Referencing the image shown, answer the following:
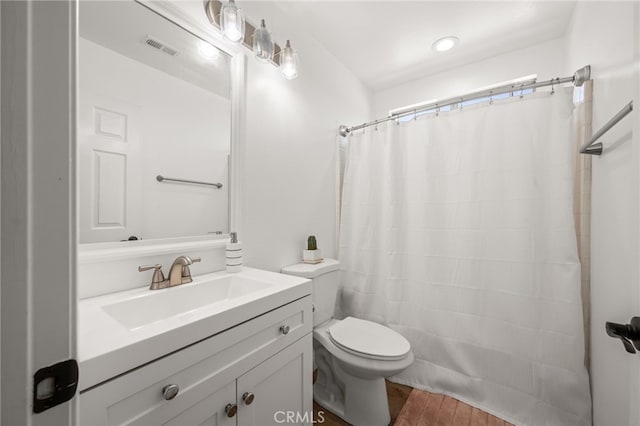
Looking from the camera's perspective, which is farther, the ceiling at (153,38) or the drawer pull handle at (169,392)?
the ceiling at (153,38)

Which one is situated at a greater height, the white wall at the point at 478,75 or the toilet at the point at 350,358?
the white wall at the point at 478,75

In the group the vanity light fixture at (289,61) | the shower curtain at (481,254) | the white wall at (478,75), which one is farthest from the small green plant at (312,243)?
the white wall at (478,75)

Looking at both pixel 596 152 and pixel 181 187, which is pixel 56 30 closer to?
pixel 181 187

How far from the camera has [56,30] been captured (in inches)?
12.8

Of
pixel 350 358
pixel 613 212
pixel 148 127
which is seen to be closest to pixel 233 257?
pixel 148 127

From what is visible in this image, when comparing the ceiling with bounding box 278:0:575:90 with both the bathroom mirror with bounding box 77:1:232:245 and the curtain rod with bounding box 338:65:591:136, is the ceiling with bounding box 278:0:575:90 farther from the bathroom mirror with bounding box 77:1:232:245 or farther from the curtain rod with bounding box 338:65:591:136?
the bathroom mirror with bounding box 77:1:232:245

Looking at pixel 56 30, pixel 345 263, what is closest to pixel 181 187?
pixel 56 30

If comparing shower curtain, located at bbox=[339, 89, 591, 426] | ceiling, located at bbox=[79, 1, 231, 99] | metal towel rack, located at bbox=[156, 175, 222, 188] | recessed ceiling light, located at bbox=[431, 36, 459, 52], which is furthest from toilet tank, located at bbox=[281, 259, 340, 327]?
recessed ceiling light, located at bbox=[431, 36, 459, 52]

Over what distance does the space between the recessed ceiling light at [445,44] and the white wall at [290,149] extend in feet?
2.23

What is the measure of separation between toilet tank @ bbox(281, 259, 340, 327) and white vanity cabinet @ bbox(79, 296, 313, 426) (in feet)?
1.31

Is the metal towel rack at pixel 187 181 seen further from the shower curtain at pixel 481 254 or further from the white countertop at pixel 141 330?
the shower curtain at pixel 481 254

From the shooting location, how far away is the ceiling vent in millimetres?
1072

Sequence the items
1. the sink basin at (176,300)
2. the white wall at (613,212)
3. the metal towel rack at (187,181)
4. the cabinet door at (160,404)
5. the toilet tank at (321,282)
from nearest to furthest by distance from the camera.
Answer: the cabinet door at (160,404) < the white wall at (613,212) < the sink basin at (176,300) < the metal towel rack at (187,181) < the toilet tank at (321,282)

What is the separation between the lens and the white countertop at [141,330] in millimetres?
548
